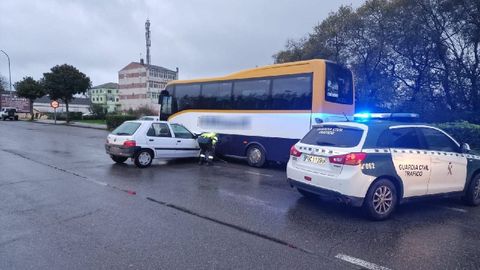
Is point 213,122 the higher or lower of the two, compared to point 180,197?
higher

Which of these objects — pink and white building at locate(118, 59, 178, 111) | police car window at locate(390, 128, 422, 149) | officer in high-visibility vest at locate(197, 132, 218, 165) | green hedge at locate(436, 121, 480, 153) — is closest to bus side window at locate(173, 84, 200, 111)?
officer in high-visibility vest at locate(197, 132, 218, 165)

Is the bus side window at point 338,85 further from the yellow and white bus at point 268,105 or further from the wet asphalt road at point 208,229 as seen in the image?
the wet asphalt road at point 208,229

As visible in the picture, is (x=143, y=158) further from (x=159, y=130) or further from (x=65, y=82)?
(x=65, y=82)

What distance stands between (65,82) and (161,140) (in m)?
38.4

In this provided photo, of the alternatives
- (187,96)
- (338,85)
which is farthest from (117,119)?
(338,85)

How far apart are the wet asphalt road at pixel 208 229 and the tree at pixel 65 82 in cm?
3953

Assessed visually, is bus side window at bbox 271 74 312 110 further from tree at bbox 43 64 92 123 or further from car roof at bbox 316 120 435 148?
tree at bbox 43 64 92 123

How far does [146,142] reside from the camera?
11.1 meters

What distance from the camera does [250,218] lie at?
19.0 ft

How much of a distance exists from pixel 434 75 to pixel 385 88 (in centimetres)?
328

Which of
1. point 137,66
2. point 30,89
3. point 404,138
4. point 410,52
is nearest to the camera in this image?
point 404,138

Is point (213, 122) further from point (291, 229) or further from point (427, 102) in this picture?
point (427, 102)

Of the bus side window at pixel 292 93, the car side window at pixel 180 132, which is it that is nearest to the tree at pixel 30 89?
the car side window at pixel 180 132

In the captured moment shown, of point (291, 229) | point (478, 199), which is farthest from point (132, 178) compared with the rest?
point (478, 199)
